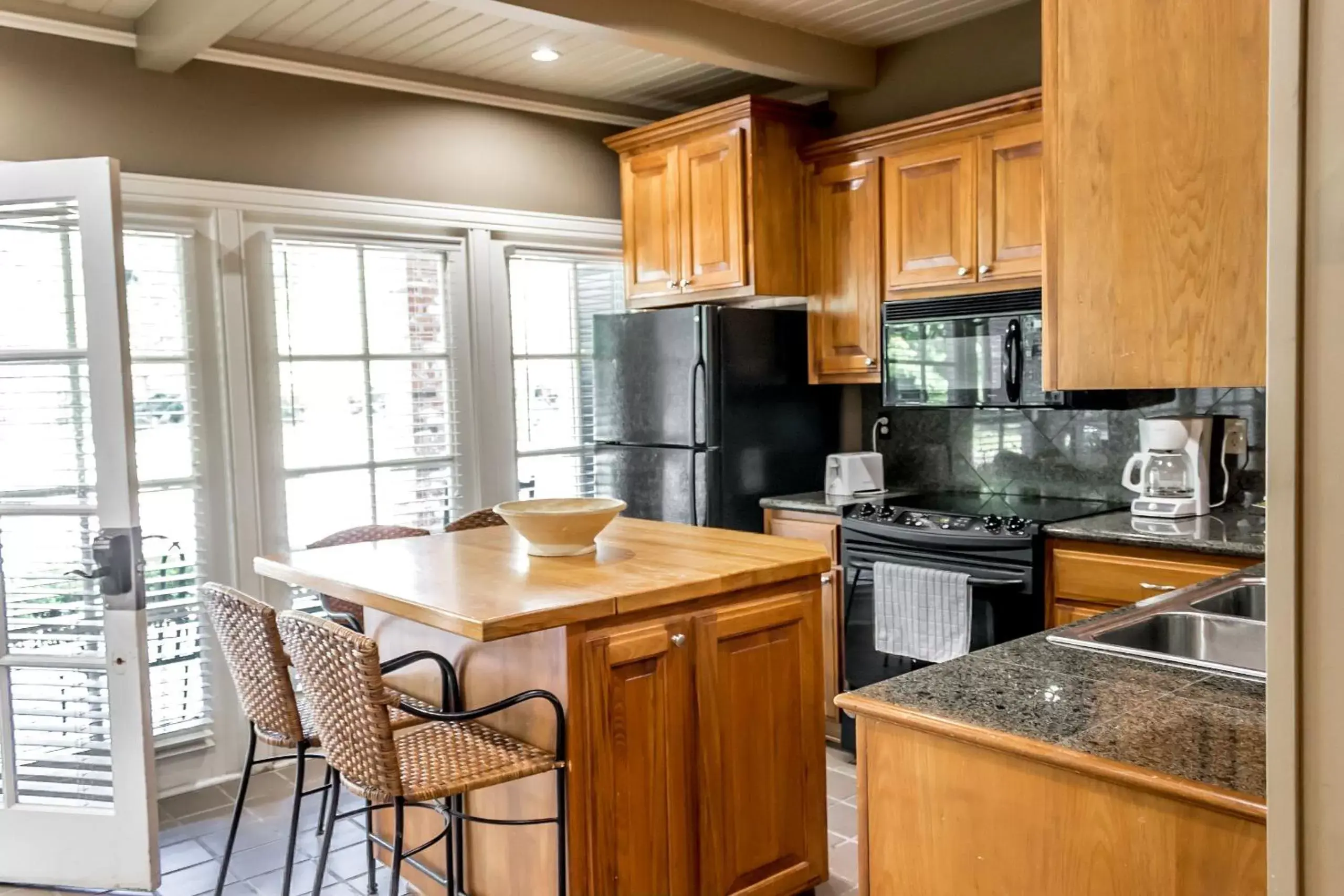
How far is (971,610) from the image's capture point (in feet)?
10.8

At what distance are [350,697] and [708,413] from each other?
2.21m

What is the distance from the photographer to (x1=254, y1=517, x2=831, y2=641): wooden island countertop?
204 centimetres

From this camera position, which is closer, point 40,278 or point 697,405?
point 40,278

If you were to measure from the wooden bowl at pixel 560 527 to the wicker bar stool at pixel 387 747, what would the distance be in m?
0.49

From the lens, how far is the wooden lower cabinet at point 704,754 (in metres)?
2.14

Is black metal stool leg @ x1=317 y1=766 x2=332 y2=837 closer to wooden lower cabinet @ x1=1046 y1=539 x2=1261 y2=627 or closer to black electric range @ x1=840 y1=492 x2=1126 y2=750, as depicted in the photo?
black electric range @ x1=840 y1=492 x2=1126 y2=750

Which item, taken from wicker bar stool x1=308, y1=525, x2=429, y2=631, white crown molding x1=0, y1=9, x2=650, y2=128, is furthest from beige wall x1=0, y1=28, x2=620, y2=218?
wicker bar stool x1=308, y1=525, x2=429, y2=631

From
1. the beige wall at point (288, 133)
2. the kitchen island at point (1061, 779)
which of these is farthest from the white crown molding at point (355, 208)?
the kitchen island at point (1061, 779)

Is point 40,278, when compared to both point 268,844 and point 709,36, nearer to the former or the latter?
point 268,844

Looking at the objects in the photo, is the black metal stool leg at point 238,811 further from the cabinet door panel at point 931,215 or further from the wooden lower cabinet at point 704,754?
the cabinet door panel at point 931,215

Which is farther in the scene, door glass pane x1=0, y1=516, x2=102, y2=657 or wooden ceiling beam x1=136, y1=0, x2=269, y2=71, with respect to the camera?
wooden ceiling beam x1=136, y1=0, x2=269, y2=71

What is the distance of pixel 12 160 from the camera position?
3.20m

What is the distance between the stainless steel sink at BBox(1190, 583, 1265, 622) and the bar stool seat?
1326 mm

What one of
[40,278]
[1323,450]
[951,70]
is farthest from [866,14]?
[1323,450]
